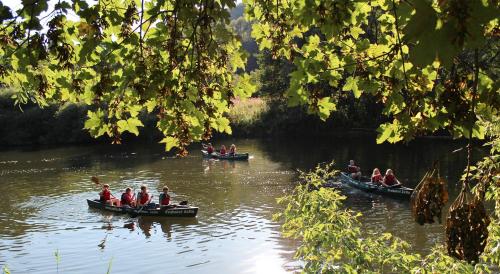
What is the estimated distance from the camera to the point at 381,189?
24.3 m

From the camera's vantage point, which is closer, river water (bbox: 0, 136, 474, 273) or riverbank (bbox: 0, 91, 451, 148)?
river water (bbox: 0, 136, 474, 273)

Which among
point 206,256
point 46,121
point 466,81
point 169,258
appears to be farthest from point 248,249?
point 46,121

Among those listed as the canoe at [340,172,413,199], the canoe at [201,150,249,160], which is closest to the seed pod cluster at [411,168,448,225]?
the canoe at [340,172,413,199]

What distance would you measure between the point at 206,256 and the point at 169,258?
1.21 m

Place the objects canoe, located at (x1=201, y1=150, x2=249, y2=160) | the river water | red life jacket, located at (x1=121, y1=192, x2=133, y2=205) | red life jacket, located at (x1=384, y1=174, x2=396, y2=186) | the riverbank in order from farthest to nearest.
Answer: the riverbank → canoe, located at (x1=201, y1=150, x2=249, y2=160) → red life jacket, located at (x1=384, y1=174, x2=396, y2=186) → red life jacket, located at (x1=121, y1=192, x2=133, y2=205) → the river water

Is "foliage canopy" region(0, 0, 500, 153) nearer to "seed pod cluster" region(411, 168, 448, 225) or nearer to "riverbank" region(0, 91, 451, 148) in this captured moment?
"seed pod cluster" region(411, 168, 448, 225)

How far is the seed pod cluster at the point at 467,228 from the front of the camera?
2.46m

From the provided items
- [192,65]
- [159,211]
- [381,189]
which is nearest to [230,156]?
[381,189]

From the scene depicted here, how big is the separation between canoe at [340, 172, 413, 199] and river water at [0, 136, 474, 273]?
0.37 meters

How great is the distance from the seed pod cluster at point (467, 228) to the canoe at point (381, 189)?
69.7 ft

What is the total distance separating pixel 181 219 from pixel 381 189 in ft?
31.8

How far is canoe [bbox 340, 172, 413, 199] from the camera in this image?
23422mm

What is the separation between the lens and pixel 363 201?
23.7m

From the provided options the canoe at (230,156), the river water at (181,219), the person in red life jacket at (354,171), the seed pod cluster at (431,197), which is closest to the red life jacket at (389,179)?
the river water at (181,219)
